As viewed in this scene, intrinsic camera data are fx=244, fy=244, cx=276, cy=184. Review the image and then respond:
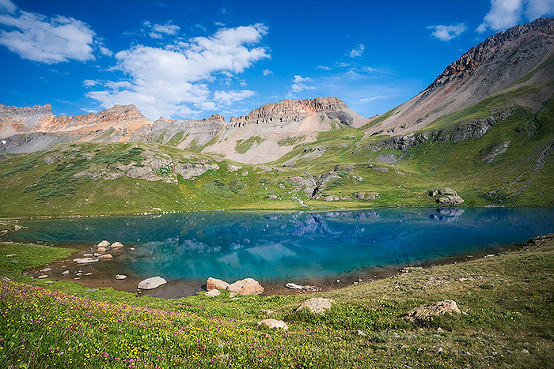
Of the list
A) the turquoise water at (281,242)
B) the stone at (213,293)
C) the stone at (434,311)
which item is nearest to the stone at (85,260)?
the turquoise water at (281,242)

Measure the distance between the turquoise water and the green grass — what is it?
23094 mm

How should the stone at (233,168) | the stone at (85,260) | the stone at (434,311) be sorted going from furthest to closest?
the stone at (233,168), the stone at (85,260), the stone at (434,311)

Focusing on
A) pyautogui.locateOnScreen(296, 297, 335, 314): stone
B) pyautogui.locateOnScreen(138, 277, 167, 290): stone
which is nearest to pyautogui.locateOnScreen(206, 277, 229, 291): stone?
pyautogui.locateOnScreen(138, 277, 167, 290): stone

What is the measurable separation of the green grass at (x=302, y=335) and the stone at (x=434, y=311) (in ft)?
1.67

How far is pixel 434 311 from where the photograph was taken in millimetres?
16156

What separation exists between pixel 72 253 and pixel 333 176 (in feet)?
550

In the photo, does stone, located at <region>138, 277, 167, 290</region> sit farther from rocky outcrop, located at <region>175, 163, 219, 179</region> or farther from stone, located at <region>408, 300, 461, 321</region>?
rocky outcrop, located at <region>175, 163, 219, 179</region>

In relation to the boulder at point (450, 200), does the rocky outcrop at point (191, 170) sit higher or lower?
higher

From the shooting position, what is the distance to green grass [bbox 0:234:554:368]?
25.4 ft

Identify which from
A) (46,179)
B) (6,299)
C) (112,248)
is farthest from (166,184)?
(6,299)

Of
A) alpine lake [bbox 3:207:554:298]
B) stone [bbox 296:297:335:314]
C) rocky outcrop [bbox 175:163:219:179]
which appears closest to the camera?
stone [bbox 296:297:335:314]

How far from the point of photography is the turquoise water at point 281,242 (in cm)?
4394

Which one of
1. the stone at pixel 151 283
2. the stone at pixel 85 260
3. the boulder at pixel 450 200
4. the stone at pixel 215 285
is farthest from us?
the boulder at pixel 450 200

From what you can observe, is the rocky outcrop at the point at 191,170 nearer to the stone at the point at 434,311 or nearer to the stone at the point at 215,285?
the stone at the point at 215,285
